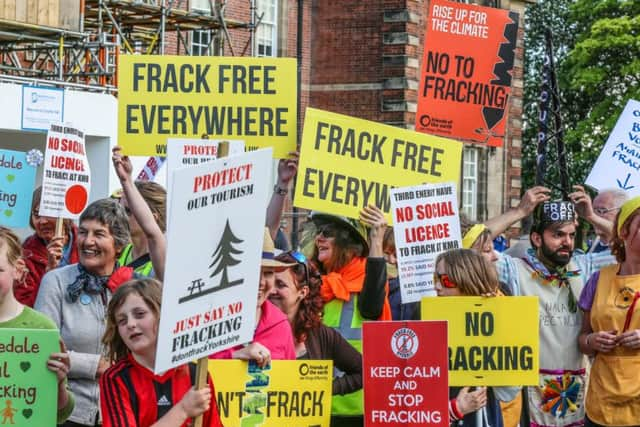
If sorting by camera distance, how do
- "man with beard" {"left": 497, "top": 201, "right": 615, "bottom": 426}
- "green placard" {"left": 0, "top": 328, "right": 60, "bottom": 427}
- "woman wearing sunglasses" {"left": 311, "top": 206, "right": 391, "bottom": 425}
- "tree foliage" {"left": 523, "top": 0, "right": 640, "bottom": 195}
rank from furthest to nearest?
"tree foliage" {"left": 523, "top": 0, "right": 640, "bottom": 195}
"man with beard" {"left": 497, "top": 201, "right": 615, "bottom": 426}
"woman wearing sunglasses" {"left": 311, "top": 206, "right": 391, "bottom": 425}
"green placard" {"left": 0, "top": 328, "right": 60, "bottom": 427}

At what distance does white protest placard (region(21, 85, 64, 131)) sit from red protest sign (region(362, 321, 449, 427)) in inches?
577

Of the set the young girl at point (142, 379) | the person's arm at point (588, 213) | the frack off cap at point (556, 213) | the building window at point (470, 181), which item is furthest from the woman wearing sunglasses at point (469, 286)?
the building window at point (470, 181)

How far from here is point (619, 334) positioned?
769 cm

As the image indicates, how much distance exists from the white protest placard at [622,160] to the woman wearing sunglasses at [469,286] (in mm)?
3463

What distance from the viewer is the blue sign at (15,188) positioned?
9.23 m

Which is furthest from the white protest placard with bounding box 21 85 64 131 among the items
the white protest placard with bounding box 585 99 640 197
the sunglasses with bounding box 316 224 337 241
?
the sunglasses with bounding box 316 224 337 241

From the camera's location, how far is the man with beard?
27.7 ft

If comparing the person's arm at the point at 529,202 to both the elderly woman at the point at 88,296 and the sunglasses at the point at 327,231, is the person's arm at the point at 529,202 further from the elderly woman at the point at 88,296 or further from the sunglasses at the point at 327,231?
the elderly woman at the point at 88,296

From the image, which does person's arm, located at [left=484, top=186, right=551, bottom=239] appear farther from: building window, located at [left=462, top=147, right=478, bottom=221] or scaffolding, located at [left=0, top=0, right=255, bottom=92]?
building window, located at [left=462, top=147, right=478, bottom=221]

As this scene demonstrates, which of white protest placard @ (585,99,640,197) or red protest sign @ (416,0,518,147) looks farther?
red protest sign @ (416,0,518,147)

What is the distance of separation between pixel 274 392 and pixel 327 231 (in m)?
1.84

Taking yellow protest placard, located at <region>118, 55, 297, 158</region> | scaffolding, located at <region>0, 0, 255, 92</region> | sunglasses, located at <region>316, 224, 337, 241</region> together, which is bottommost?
sunglasses, located at <region>316, 224, 337, 241</region>

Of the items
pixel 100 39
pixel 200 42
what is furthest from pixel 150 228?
pixel 200 42

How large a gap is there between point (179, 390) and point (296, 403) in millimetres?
1212
